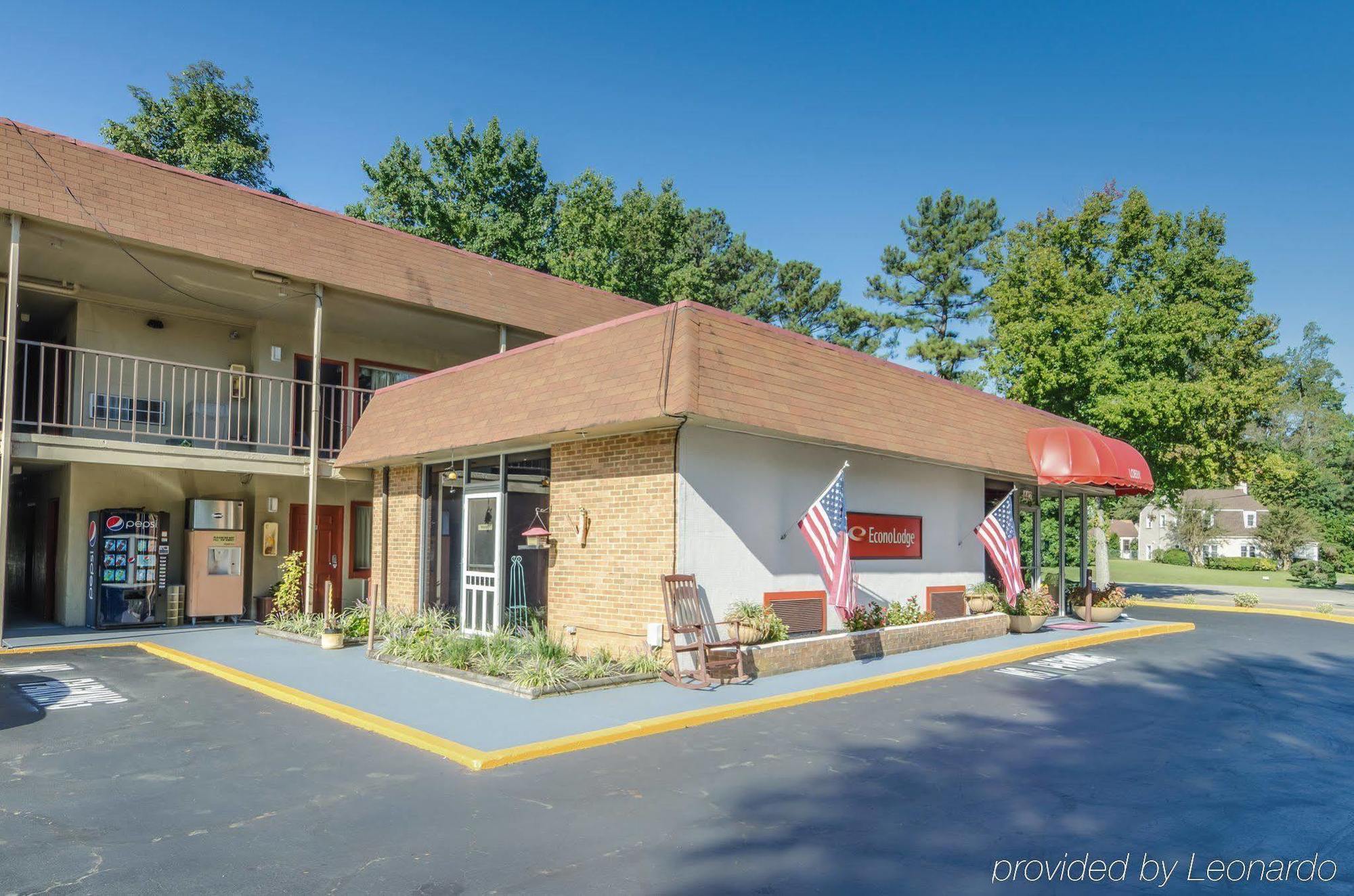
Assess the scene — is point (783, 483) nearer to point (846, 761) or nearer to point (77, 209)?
point (846, 761)

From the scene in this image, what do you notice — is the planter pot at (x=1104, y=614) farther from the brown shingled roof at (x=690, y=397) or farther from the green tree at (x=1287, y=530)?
the green tree at (x=1287, y=530)

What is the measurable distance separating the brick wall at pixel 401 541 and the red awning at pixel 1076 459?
1124cm

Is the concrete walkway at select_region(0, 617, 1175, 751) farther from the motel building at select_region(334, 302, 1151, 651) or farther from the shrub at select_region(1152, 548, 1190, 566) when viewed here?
the shrub at select_region(1152, 548, 1190, 566)

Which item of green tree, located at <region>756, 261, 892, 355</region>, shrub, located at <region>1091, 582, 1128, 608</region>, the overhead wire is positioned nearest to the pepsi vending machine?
the overhead wire

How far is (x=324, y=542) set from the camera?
17.4 m

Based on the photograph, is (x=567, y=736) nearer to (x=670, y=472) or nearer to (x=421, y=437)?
(x=670, y=472)

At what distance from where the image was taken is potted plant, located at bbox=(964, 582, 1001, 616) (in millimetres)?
14836

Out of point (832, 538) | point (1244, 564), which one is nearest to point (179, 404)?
point (832, 538)

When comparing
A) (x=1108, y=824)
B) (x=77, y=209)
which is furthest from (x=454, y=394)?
(x=1108, y=824)

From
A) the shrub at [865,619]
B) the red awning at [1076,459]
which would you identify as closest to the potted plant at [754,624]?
the shrub at [865,619]

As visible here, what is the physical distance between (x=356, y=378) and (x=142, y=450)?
5524 mm

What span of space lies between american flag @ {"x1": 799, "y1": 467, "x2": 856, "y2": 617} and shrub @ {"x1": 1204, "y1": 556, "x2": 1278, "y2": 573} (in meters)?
50.0

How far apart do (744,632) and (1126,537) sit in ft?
252

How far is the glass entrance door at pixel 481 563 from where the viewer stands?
40.6 feet
